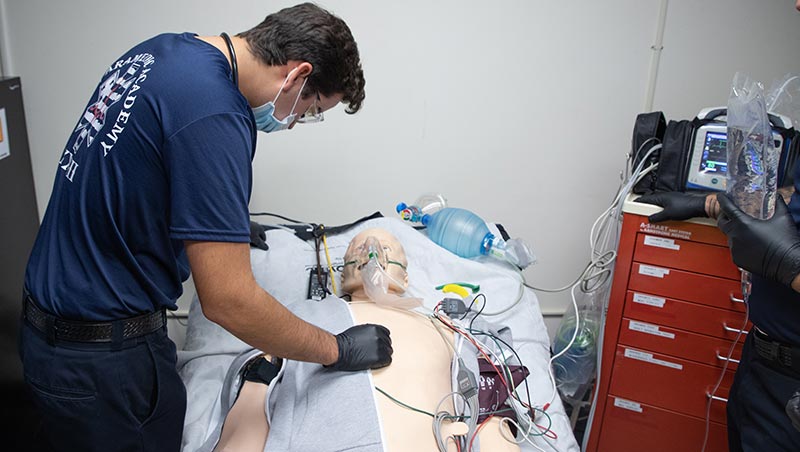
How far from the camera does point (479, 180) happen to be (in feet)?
7.92

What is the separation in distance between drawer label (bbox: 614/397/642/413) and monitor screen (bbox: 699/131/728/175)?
83 cm

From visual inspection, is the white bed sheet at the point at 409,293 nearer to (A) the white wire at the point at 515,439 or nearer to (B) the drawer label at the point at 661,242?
(A) the white wire at the point at 515,439

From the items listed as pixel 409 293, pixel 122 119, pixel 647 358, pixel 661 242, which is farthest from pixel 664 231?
pixel 122 119

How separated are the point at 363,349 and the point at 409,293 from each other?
2.03 feet

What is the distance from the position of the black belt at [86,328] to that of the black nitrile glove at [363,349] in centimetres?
41

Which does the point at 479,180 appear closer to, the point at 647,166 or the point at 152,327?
the point at 647,166

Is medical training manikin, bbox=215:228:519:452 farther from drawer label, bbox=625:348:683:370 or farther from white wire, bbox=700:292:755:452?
white wire, bbox=700:292:755:452

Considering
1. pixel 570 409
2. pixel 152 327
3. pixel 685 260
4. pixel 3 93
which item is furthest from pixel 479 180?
pixel 3 93

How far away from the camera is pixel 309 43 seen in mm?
1092

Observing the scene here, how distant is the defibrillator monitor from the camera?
5.83 feet

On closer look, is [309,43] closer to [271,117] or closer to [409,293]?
[271,117]

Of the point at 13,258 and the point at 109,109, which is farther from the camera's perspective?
the point at 13,258

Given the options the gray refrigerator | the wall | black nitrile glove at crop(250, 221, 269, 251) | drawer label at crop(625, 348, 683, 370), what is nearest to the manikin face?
black nitrile glove at crop(250, 221, 269, 251)

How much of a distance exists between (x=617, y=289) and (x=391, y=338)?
2.98ft
